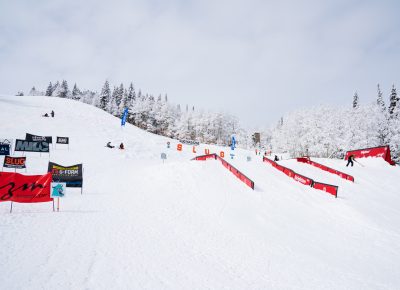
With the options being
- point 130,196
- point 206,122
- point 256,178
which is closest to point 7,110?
point 130,196

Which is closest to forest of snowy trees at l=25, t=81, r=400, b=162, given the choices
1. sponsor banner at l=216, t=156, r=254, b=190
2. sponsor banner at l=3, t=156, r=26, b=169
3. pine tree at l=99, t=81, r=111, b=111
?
pine tree at l=99, t=81, r=111, b=111

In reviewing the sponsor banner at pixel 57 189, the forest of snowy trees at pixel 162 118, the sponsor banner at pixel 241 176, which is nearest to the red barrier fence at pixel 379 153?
the sponsor banner at pixel 241 176

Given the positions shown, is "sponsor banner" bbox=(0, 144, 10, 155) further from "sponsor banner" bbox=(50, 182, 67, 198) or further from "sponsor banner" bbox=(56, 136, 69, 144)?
"sponsor banner" bbox=(50, 182, 67, 198)

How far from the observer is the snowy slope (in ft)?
24.0

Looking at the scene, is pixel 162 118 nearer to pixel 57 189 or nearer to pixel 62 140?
pixel 62 140

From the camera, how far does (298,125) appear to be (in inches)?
3066

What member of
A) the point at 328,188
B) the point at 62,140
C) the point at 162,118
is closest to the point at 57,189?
the point at 328,188

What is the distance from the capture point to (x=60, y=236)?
9.34 metres

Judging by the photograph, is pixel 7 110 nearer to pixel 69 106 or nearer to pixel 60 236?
pixel 69 106

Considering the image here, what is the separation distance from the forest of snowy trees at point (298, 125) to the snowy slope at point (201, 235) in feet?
116

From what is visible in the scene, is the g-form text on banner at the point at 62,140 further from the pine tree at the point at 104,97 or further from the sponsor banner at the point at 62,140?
the pine tree at the point at 104,97

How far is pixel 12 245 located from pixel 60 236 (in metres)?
1.40

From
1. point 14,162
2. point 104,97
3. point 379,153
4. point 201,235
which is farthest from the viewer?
point 104,97

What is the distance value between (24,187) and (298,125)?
75.3 metres
